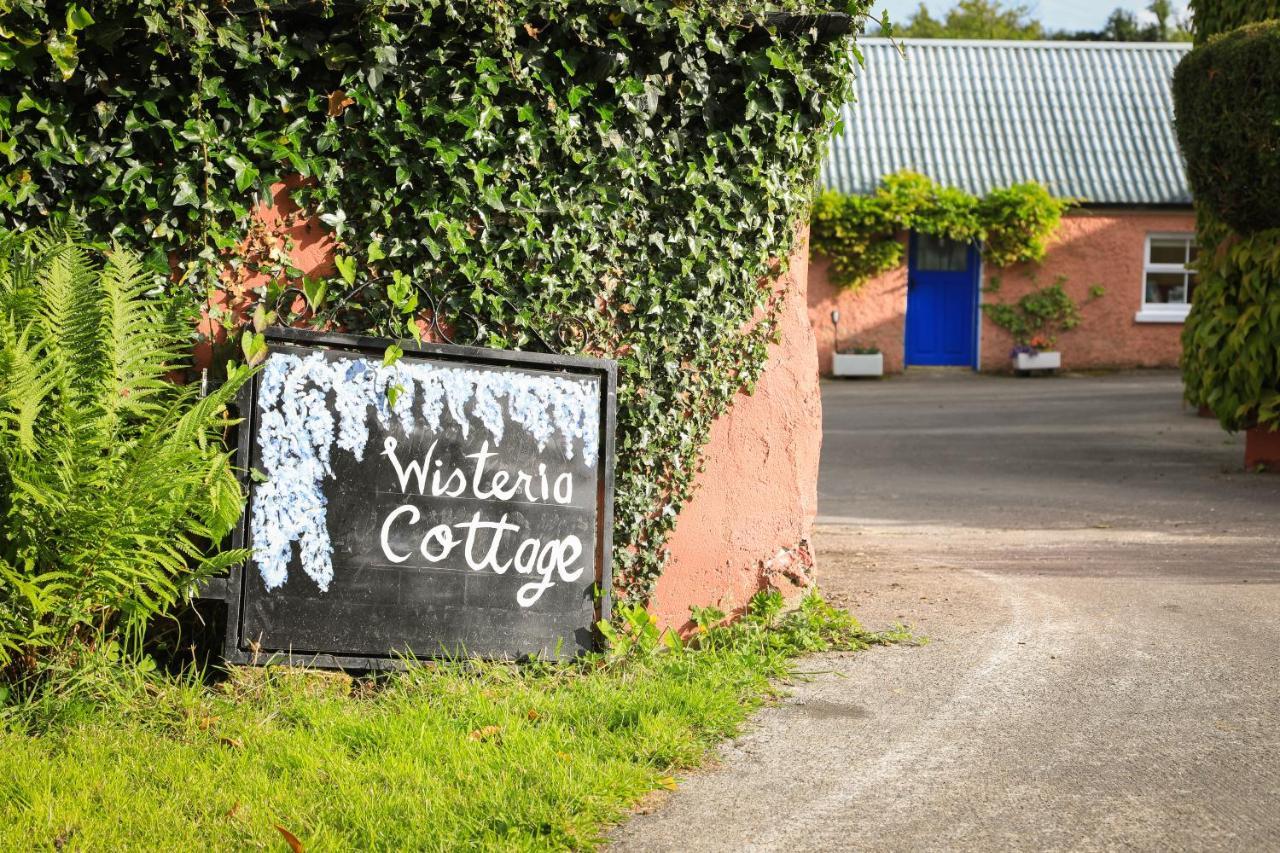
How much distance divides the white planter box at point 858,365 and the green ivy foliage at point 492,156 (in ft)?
52.5

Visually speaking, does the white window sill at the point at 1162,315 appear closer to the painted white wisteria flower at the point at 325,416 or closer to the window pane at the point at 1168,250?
the window pane at the point at 1168,250

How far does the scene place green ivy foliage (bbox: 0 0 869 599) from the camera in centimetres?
423

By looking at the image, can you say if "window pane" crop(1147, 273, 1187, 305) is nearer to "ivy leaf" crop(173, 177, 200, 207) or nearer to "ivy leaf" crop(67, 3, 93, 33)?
"ivy leaf" crop(173, 177, 200, 207)

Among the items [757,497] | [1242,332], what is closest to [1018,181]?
[1242,332]

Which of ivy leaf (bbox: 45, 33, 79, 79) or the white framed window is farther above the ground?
the white framed window

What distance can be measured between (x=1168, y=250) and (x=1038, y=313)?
270cm

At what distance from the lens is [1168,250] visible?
2162cm

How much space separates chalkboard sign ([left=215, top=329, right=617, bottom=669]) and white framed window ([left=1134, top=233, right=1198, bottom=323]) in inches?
750

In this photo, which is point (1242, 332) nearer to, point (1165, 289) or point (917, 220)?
point (917, 220)

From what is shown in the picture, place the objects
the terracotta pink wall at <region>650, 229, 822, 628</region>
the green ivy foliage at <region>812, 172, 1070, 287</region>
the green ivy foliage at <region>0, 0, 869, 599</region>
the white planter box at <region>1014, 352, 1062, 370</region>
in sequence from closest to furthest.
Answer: the green ivy foliage at <region>0, 0, 869, 599</region> < the terracotta pink wall at <region>650, 229, 822, 628</region> < the green ivy foliage at <region>812, 172, 1070, 287</region> < the white planter box at <region>1014, 352, 1062, 370</region>

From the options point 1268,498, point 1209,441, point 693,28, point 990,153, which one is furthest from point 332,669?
point 990,153

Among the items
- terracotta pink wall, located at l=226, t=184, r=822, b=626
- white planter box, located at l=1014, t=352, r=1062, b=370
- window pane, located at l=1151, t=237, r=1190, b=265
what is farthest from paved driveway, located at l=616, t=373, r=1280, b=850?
window pane, located at l=1151, t=237, r=1190, b=265

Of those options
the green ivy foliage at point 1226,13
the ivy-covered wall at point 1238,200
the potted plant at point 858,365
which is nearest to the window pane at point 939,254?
the potted plant at point 858,365

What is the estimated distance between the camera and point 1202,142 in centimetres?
965
